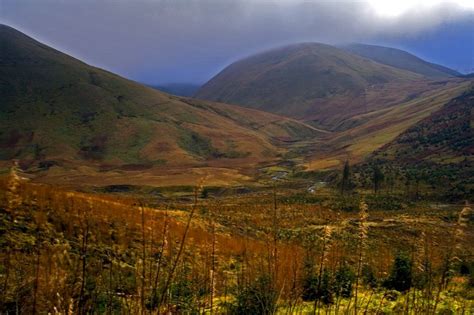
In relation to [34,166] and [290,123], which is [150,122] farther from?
[290,123]

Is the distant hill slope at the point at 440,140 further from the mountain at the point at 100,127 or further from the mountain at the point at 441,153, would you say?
the mountain at the point at 100,127

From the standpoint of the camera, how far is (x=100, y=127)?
400ft

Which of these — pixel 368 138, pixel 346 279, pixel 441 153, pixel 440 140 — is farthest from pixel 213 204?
pixel 368 138

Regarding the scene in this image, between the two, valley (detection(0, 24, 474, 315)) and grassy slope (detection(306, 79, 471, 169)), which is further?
grassy slope (detection(306, 79, 471, 169))

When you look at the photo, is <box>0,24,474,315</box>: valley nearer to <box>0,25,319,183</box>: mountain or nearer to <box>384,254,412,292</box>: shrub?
<box>384,254,412,292</box>: shrub

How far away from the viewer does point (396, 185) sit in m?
58.9

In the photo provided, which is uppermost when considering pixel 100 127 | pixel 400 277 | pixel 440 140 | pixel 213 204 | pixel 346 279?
pixel 100 127

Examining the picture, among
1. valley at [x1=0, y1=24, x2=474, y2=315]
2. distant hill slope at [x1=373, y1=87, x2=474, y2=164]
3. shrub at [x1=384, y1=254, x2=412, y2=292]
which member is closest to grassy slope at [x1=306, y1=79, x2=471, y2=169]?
valley at [x1=0, y1=24, x2=474, y2=315]

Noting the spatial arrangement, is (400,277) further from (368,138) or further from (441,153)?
(368,138)

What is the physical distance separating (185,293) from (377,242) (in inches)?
798

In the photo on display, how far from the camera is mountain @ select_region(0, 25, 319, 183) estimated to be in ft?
346

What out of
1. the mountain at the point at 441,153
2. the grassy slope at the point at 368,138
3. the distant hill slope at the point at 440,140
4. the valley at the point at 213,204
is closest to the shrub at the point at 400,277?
the valley at the point at 213,204

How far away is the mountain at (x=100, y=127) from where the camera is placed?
105 metres

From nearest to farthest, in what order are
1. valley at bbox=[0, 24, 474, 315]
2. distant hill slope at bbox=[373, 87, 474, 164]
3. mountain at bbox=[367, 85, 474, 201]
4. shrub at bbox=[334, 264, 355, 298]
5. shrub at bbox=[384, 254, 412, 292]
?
1. valley at bbox=[0, 24, 474, 315]
2. shrub at bbox=[334, 264, 355, 298]
3. shrub at bbox=[384, 254, 412, 292]
4. mountain at bbox=[367, 85, 474, 201]
5. distant hill slope at bbox=[373, 87, 474, 164]
